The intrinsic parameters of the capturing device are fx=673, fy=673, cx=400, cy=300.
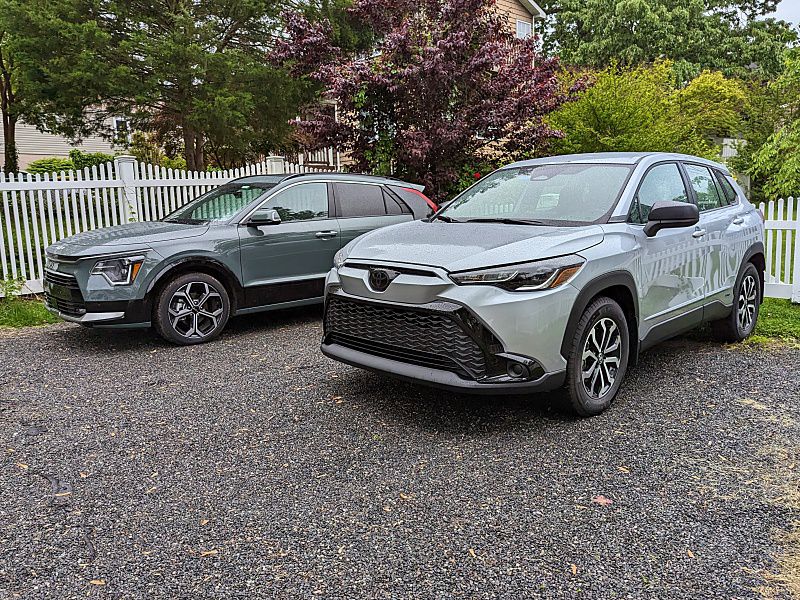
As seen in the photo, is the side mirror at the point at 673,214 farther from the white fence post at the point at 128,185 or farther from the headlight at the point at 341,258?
the white fence post at the point at 128,185

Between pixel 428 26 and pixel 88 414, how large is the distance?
314 inches

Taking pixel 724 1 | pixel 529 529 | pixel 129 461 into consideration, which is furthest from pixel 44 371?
pixel 724 1

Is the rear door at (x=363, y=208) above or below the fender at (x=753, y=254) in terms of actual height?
above

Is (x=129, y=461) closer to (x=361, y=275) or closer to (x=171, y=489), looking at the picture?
(x=171, y=489)

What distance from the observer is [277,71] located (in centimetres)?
1277

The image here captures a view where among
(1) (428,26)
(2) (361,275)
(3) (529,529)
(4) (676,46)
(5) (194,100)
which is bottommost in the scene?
(3) (529,529)

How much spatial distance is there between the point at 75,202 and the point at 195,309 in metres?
3.52

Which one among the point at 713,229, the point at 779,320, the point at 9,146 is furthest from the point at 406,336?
the point at 9,146

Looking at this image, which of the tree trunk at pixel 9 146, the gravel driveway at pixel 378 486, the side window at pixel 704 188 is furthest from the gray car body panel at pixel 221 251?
the tree trunk at pixel 9 146

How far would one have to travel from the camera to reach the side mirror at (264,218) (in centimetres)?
683

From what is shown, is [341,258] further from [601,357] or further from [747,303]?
[747,303]

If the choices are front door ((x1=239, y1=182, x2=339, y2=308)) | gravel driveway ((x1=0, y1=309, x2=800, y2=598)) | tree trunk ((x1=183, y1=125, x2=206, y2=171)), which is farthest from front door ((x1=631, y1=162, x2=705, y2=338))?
tree trunk ((x1=183, y1=125, x2=206, y2=171))

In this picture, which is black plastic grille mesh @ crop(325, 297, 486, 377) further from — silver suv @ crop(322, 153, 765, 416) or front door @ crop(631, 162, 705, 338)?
front door @ crop(631, 162, 705, 338)

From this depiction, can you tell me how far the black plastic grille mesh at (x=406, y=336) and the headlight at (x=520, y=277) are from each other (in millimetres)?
282
